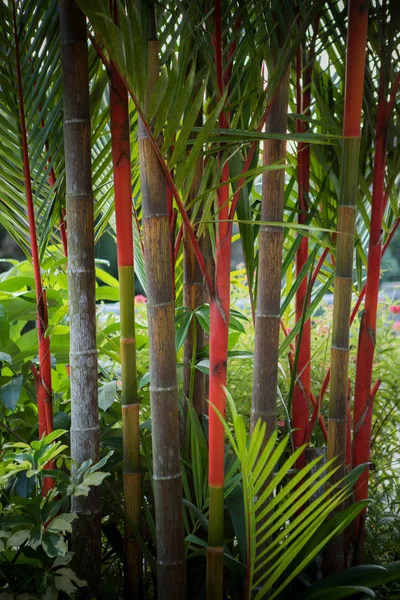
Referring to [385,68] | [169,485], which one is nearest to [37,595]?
[169,485]

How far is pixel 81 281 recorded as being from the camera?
899mm

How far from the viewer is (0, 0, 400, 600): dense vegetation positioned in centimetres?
80

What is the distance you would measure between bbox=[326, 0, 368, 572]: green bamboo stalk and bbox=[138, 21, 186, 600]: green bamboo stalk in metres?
0.26

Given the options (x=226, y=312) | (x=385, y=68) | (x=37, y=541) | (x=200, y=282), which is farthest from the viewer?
(x=200, y=282)

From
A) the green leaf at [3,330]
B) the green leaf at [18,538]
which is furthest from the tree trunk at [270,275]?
the green leaf at [3,330]

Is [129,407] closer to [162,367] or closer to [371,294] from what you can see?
[162,367]

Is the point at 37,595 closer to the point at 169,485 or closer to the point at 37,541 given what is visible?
the point at 37,541

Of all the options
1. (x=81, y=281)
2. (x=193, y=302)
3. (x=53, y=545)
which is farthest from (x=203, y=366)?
(x=53, y=545)

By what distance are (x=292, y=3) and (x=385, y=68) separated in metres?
0.20

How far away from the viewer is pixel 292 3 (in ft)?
2.86

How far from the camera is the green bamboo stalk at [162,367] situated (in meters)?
0.82

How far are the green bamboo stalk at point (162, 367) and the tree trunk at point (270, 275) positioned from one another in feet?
0.43

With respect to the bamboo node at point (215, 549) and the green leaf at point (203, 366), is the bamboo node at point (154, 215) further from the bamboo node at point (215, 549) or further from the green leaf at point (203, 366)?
the bamboo node at point (215, 549)

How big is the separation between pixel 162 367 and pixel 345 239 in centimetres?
33
